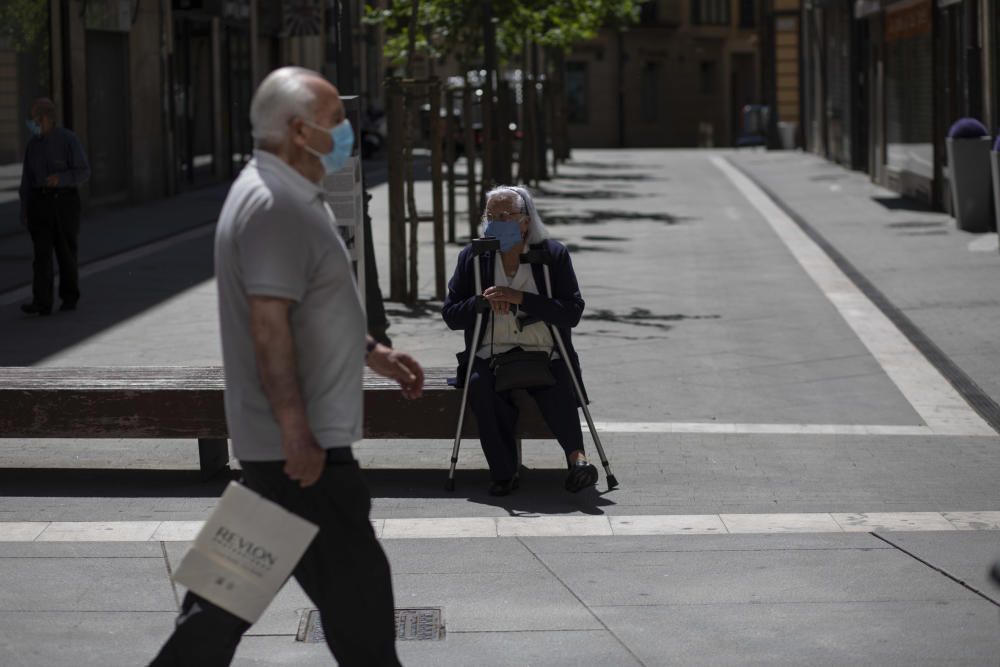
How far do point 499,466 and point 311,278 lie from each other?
3853 millimetres

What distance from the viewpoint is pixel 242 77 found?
3803cm

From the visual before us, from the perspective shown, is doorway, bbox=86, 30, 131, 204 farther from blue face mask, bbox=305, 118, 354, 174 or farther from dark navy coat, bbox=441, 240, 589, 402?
blue face mask, bbox=305, 118, 354, 174

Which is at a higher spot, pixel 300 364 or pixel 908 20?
pixel 908 20

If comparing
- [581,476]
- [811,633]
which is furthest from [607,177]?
[811,633]

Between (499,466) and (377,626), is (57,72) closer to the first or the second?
(499,466)

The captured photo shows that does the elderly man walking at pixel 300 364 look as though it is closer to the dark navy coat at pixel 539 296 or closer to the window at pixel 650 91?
the dark navy coat at pixel 539 296

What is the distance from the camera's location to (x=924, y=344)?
12477mm

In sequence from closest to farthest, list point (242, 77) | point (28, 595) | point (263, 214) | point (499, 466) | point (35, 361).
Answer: point (263, 214) < point (28, 595) < point (499, 466) < point (35, 361) < point (242, 77)

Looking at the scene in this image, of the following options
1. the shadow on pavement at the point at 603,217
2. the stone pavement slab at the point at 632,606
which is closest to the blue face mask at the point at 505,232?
Answer: the stone pavement slab at the point at 632,606

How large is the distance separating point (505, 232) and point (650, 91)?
6479 centimetres

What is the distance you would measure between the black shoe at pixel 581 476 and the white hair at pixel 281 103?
12.7 ft

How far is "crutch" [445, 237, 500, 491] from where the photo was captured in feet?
25.5

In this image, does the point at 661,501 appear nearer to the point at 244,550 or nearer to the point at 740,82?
the point at 244,550

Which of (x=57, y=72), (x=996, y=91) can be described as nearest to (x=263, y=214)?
(x=996, y=91)
